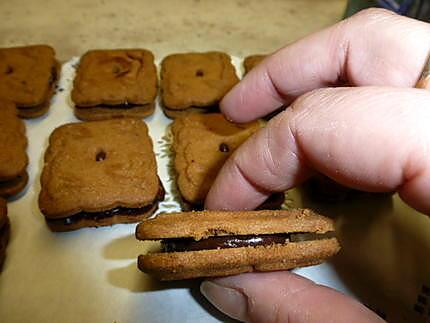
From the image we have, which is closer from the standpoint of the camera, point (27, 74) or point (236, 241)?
point (236, 241)

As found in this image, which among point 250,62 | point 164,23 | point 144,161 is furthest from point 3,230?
point 164,23

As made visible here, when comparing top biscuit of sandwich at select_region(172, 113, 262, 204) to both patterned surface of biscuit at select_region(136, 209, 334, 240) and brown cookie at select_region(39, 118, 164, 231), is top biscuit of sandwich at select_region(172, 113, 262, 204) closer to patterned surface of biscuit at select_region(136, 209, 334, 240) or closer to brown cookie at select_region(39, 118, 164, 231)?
brown cookie at select_region(39, 118, 164, 231)

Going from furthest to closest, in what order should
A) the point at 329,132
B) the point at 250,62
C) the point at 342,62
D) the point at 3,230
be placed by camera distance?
1. the point at 250,62
2. the point at 3,230
3. the point at 342,62
4. the point at 329,132

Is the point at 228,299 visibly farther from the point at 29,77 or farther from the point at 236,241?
the point at 29,77

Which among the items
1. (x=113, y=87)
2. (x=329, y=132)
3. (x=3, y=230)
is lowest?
(x=3, y=230)

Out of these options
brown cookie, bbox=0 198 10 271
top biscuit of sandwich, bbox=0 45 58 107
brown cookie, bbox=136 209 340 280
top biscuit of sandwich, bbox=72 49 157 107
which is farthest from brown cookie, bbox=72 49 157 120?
brown cookie, bbox=136 209 340 280

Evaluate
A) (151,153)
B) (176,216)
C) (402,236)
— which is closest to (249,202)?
(176,216)
